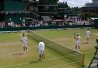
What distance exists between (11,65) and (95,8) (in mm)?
91675

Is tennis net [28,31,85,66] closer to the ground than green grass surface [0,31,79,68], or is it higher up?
higher up

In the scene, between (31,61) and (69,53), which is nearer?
(31,61)

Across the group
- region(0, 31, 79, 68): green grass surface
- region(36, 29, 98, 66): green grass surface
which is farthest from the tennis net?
region(36, 29, 98, 66): green grass surface

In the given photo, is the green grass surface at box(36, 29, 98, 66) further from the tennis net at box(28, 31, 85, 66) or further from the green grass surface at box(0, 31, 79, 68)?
the green grass surface at box(0, 31, 79, 68)

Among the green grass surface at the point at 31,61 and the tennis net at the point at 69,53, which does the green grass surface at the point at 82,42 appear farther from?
the green grass surface at the point at 31,61

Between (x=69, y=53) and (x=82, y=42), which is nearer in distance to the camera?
(x=69, y=53)

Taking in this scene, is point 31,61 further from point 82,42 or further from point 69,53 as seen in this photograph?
point 82,42

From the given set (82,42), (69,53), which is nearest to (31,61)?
(69,53)

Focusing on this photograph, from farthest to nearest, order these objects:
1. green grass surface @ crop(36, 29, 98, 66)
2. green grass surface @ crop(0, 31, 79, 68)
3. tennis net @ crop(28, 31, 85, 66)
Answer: green grass surface @ crop(36, 29, 98, 66) → tennis net @ crop(28, 31, 85, 66) → green grass surface @ crop(0, 31, 79, 68)

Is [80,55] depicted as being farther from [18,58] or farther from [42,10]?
[42,10]

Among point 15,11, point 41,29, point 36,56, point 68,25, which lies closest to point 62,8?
point 15,11

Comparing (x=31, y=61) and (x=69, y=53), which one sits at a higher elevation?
(x=69, y=53)

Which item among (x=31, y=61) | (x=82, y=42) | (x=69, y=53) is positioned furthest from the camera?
(x=82, y=42)

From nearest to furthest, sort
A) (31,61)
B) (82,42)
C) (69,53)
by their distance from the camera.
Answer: (31,61)
(69,53)
(82,42)
